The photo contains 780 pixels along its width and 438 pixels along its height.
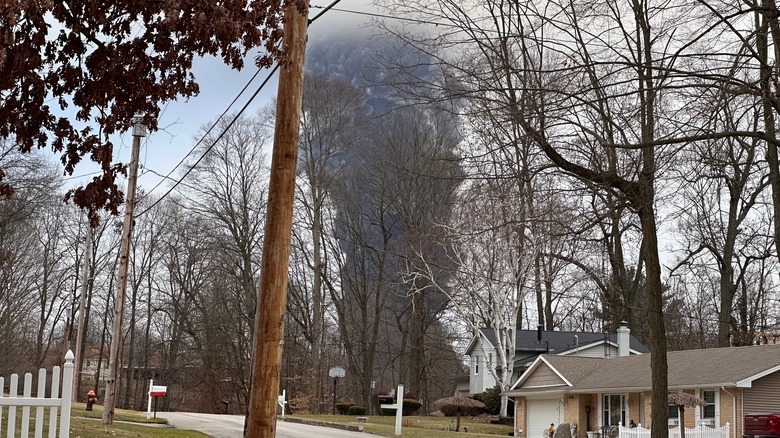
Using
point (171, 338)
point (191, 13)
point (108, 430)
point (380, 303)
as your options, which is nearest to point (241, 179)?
point (380, 303)

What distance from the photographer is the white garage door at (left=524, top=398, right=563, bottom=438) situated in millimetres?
39719

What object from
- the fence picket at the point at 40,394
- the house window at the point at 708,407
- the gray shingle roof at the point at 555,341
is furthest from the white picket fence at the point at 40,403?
the gray shingle roof at the point at 555,341

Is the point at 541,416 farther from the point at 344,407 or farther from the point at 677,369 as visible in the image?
the point at 344,407

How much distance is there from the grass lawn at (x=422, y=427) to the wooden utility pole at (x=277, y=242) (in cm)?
2035

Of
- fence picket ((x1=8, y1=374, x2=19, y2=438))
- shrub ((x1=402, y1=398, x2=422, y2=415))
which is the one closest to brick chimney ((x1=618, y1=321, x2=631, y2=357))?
shrub ((x1=402, y1=398, x2=422, y2=415))

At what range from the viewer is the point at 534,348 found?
51906 mm

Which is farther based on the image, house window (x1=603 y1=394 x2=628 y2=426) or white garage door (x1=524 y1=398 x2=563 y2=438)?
white garage door (x1=524 y1=398 x2=563 y2=438)

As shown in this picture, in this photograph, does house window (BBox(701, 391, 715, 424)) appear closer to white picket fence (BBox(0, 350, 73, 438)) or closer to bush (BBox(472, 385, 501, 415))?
bush (BBox(472, 385, 501, 415))

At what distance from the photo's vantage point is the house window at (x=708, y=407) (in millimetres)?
31359

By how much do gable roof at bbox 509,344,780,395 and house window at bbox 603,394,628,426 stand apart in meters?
0.77

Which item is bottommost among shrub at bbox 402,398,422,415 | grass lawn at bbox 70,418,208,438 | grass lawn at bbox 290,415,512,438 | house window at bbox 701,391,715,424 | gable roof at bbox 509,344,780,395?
grass lawn at bbox 290,415,512,438

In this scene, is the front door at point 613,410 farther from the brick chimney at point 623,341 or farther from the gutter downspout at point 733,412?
the brick chimney at point 623,341

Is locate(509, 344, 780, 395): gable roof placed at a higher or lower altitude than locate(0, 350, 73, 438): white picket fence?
higher

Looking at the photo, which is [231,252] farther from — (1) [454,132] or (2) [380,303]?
(1) [454,132]
